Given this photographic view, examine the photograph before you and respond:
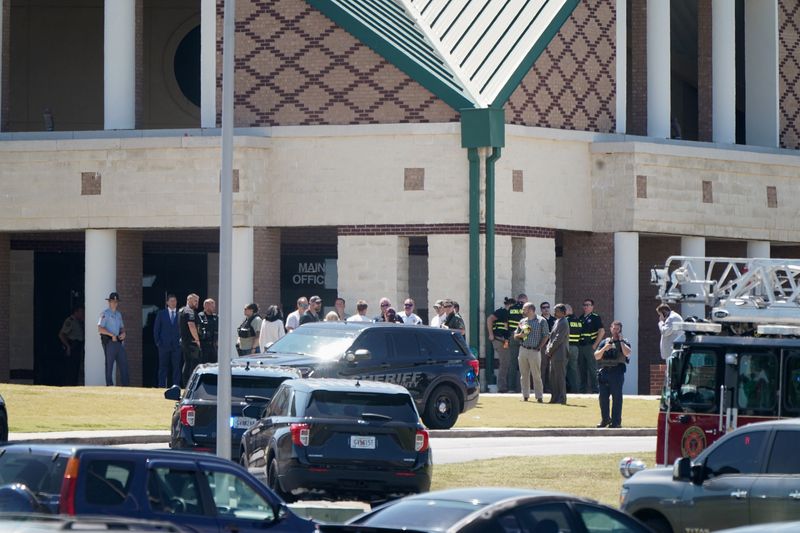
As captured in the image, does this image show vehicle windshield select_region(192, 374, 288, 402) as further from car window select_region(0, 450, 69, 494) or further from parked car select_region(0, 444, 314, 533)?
car window select_region(0, 450, 69, 494)

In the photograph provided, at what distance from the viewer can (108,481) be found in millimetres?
12117

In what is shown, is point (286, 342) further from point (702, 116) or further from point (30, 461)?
point (702, 116)

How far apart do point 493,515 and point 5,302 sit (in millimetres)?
30924

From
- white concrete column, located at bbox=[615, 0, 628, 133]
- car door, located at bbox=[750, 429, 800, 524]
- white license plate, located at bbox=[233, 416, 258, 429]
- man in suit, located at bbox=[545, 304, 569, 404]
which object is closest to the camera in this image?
car door, located at bbox=[750, 429, 800, 524]

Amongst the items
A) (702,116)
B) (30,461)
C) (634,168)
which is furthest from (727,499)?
(702,116)

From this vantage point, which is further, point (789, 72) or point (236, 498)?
point (789, 72)

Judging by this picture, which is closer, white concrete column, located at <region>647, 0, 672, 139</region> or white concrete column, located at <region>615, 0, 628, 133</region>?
white concrete column, located at <region>615, 0, 628, 133</region>

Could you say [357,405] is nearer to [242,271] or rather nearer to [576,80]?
[242,271]

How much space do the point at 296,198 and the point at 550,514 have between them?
26.8 metres

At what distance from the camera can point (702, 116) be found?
42.0 m

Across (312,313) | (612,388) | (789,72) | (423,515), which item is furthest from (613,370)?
(789,72)

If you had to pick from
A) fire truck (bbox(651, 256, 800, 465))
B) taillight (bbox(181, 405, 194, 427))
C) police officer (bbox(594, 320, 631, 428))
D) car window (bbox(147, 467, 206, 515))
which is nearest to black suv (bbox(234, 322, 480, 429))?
police officer (bbox(594, 320, 631, 428))

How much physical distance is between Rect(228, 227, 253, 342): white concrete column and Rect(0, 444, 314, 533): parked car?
23.6 meters

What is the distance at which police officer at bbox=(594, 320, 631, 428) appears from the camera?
2694cm
